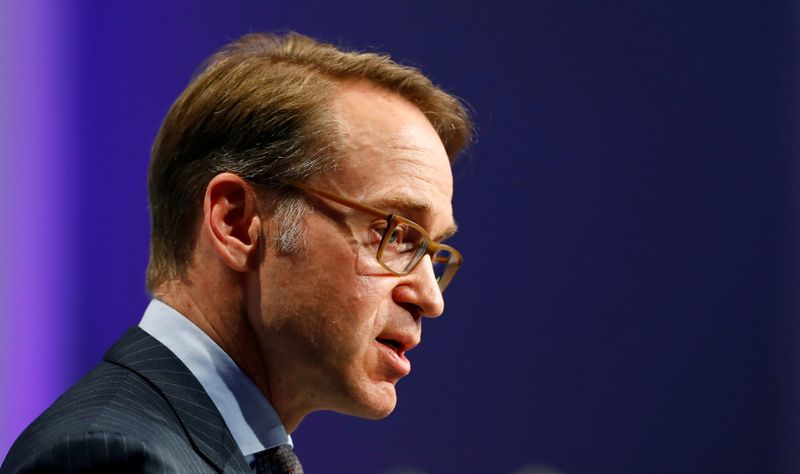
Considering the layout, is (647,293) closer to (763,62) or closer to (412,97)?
(763,62)

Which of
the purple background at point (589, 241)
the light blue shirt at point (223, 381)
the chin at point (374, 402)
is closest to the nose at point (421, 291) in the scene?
the chin at point (374, 402)

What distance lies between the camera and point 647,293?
82.0 inches

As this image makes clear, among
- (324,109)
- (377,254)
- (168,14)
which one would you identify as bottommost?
(377,254)

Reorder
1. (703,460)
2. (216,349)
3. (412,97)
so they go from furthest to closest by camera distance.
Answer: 1. (703,460)
2. (412,97)
3. (216,349)

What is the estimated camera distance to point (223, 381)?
45.8 inches

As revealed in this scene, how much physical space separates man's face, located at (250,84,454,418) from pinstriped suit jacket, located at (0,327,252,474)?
13 cm

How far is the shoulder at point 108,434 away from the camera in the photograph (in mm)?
908

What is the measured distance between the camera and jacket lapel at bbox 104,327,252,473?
1.07 metres

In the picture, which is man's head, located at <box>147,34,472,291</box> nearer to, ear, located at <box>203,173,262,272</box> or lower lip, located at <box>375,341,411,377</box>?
ear, located at <box>203,173,262,272</box>

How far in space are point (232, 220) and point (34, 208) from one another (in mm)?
893

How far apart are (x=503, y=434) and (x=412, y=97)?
967 millimetres

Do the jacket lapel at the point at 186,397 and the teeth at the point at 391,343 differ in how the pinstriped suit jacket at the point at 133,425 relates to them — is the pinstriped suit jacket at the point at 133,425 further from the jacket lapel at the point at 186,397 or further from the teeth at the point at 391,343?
the teeth at the point at 391,343

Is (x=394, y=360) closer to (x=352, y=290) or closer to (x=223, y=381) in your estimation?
(x=352, y=290)

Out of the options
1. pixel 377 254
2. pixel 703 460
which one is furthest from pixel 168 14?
pixel 703 460
